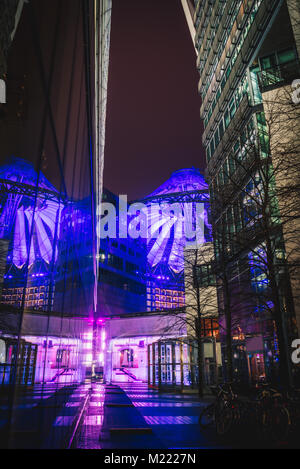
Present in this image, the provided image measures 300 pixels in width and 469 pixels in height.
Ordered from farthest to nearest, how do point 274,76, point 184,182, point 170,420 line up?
1. point 184,182
2. point 274,76
3. point 170,420

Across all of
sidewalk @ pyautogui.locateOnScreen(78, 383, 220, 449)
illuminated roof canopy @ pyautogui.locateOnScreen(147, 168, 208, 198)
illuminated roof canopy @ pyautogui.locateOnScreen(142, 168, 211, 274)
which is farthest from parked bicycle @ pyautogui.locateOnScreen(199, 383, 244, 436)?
illuminated roof canopy @ pyautogui.locateOnScreen(147, 168, 208, 198)

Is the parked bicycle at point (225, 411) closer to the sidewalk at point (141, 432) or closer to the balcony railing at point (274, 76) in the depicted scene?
the sidewalk at point (141, 432)

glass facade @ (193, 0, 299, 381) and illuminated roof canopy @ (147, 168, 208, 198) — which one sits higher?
illuminated roof canopy @ (147, 168, 208, 198)

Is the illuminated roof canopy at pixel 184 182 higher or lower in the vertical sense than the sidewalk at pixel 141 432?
higher

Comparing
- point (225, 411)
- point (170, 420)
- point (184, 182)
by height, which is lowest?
point (170, 420)

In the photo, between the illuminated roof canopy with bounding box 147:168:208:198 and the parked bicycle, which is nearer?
the parked bicycle

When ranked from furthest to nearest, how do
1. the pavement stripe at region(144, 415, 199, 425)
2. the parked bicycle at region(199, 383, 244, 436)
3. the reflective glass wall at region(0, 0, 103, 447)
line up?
the pavement stripe at region(144, 415, 199, 425) < the parked bicycle at region(199, 383, 244, 436) < the reflective glass wall at region(0, 0, 103, 447)

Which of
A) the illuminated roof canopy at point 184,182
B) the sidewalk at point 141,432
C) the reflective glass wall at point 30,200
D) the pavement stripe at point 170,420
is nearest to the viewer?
the reflective glass wall at point 30,200

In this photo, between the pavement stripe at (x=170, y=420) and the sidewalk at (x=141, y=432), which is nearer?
the sidewalk at (x=141, y=432)

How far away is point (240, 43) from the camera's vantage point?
28.8 m

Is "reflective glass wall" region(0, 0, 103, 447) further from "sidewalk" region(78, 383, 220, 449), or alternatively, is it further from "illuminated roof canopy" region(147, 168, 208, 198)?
"illuminated roof canopy" region(147, 168, 208, 198)

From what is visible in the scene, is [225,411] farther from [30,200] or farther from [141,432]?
[30,200]

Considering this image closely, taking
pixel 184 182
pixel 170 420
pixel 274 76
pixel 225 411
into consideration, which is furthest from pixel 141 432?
pixel 184 182

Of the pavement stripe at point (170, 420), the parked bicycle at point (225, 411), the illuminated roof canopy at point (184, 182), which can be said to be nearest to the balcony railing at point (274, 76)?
the parked bicycle at point (225, 411)
